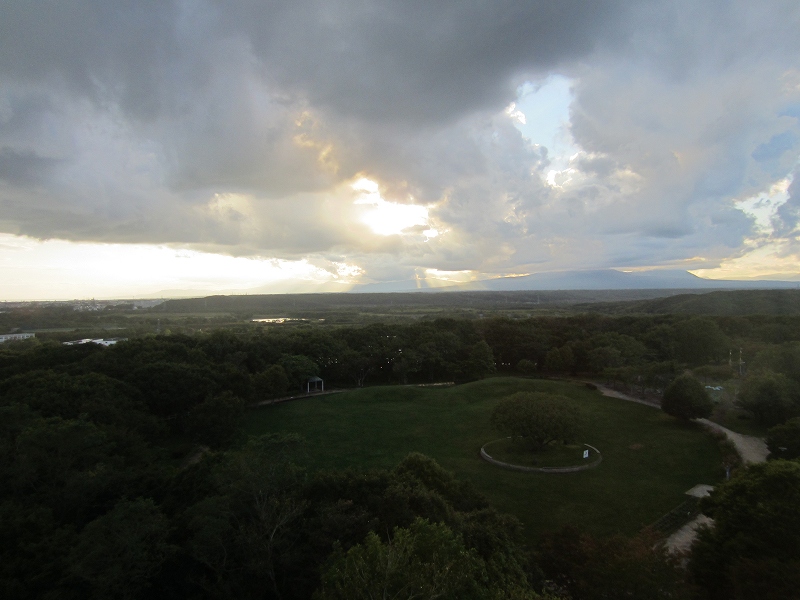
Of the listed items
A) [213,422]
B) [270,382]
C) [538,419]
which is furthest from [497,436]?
[270,382]

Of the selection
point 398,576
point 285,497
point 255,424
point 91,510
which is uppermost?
point 398,576

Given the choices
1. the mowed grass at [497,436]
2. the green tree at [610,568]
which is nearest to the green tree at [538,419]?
the mowed grass at [497,436]

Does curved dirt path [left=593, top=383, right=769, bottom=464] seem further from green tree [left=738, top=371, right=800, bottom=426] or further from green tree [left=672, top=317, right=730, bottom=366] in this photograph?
green tree [left=672, top=317, right=730, bottom=366]

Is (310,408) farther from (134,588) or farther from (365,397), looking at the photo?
(134,588)

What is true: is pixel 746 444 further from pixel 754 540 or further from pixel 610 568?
pixel 610 568

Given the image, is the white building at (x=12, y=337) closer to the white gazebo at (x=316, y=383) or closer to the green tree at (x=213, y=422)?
the white gazebo at (x=316, y=383)

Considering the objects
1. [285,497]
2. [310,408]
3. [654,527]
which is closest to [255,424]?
[310,408]
